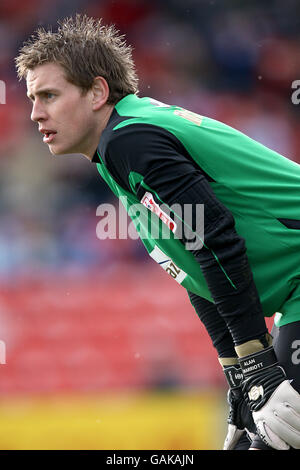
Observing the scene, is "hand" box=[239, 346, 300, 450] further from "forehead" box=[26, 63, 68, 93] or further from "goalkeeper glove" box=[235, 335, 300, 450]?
"forehead" box=[26, 63, 68, 93]

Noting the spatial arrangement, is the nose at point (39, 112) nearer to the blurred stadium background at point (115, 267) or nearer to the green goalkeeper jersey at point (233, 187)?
the green goalkeeper jersey at point (233, 187)

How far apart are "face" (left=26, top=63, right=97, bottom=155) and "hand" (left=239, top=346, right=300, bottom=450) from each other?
30.7 inches

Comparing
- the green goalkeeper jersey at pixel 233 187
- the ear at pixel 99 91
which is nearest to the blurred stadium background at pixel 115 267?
the green goalkeeper jersey at pixel 233 187

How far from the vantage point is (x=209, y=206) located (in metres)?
1.67

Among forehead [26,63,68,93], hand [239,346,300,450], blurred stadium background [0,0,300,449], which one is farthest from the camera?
blurred stadium background [0,0,300,449]

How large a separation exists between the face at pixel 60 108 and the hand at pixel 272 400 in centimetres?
78

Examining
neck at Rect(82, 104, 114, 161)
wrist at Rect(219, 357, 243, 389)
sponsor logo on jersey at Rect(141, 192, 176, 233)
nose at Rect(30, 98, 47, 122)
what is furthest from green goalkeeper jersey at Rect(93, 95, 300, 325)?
wrist at Rect(219, 357, 243, 389)

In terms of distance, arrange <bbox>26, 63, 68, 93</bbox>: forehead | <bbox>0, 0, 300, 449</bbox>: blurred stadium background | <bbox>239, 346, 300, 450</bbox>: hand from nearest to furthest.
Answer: <bbox>239, 346, 300, 450</bbox>: hand < <bbox>26, 63, 68, 93</bbox>: forehead < <bbox>0, 0, 300, 449</bbox>: blurred stadium background

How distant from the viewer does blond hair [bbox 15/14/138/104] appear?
1988mm

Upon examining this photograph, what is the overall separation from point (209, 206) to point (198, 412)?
3692 millimetres

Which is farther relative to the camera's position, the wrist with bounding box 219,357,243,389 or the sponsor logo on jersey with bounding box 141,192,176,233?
the wrist with bounding box 219,357,243,389

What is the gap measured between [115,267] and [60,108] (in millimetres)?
4477

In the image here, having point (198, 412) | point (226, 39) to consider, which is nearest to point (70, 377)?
point (198, 412)

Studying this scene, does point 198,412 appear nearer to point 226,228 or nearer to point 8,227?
point 8,227
